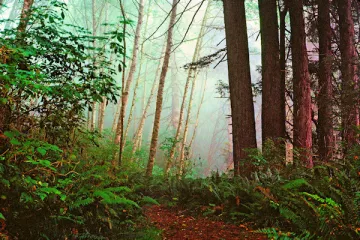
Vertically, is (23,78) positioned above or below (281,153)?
above

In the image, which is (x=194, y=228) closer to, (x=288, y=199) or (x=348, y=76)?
(x=288, y=199)

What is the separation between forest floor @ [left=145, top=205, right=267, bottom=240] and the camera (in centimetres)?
403

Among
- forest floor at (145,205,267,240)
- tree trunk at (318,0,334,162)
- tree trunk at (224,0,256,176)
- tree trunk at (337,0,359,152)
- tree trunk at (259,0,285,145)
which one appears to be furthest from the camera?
tree trunk at (318,0,334,162)

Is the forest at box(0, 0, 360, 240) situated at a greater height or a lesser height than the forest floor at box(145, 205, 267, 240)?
greater

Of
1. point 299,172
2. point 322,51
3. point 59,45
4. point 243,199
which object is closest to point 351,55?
point 322,51

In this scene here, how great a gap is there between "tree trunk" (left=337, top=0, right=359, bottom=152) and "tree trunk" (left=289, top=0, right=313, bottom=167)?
969mm

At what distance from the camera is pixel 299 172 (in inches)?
194

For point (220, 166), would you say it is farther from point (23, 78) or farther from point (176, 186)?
Result: point (23, 78)

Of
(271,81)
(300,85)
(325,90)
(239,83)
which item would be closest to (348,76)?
(325,90)

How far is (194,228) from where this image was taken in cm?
450

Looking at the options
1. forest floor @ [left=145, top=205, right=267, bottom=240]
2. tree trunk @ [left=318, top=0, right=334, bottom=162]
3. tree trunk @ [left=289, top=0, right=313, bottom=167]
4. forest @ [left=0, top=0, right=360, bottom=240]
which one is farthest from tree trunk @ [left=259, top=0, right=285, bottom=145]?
forest floor @ [left=145, top=205, right=267, bottom=240]

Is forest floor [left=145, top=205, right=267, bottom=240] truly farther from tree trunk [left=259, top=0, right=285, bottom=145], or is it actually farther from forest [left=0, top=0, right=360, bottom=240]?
tree trunk [left=259, top=0, right=285, bottom=145]

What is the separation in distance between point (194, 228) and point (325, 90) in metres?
5.15

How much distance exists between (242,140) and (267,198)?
225cm
